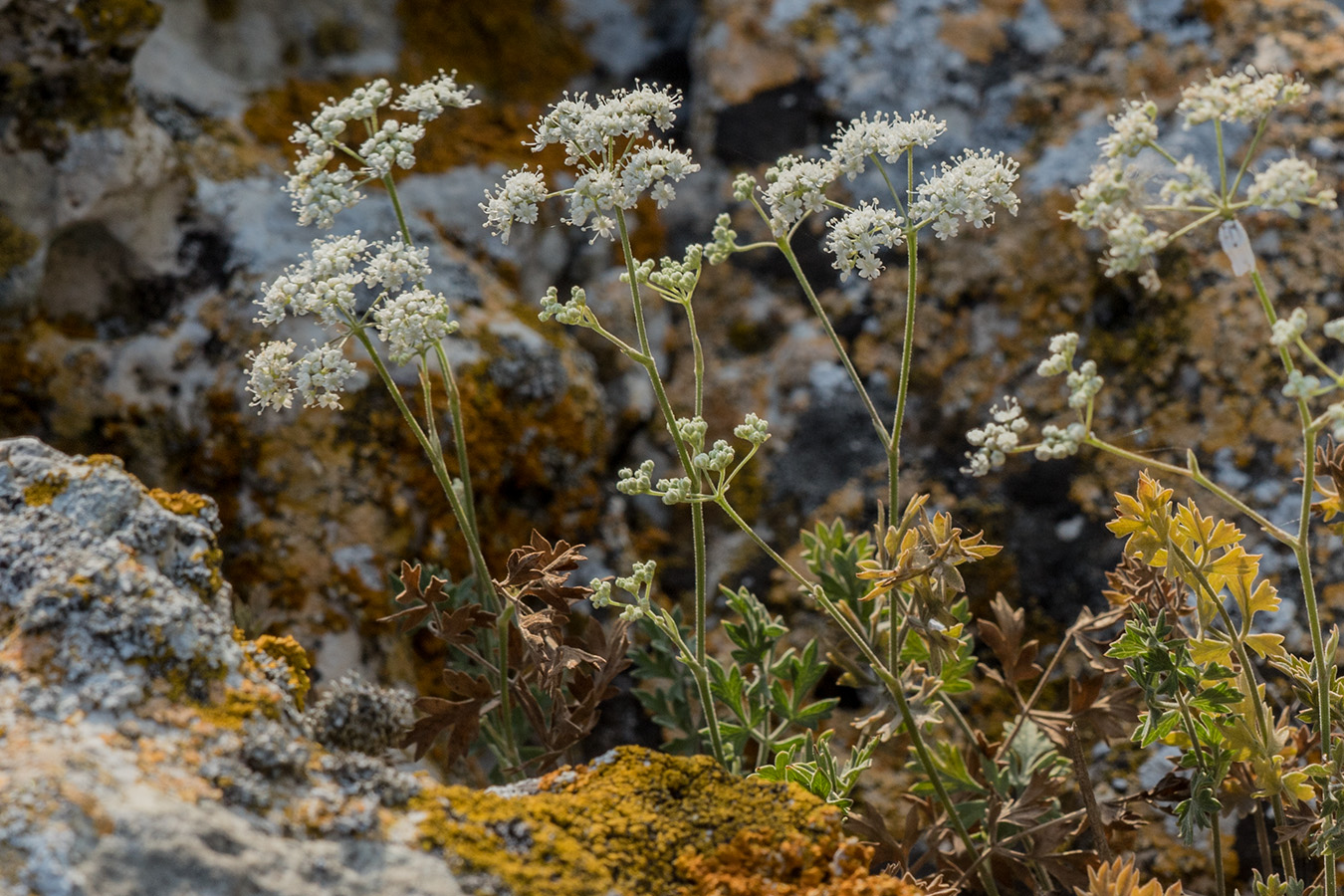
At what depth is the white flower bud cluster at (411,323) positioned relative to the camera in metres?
1.96

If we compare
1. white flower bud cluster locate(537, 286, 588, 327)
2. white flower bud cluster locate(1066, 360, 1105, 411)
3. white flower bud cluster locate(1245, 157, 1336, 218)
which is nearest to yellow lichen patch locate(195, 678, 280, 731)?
white flower bud cluster locate(537, 286, 588, 327)

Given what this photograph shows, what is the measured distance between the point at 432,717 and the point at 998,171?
1.66m

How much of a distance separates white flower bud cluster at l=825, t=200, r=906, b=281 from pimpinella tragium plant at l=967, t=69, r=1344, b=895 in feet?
1.11

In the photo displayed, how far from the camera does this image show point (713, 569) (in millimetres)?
3289

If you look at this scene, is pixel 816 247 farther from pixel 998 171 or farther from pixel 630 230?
pixel 998 171

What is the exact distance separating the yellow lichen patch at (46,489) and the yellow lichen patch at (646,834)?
33.1 inches

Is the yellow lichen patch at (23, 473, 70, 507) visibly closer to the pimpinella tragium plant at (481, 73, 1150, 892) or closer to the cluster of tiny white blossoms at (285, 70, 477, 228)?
the cluster of tiny white blossoms at (285, 70, 477, 228)

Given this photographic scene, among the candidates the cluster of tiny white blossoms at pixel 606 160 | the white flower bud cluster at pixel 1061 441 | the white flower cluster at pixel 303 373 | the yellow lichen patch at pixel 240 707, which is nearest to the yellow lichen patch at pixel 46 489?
the white flower cluster at pixel 303 373

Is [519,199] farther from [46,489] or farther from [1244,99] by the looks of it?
[1244,99]

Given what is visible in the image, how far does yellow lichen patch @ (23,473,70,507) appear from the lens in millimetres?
1814

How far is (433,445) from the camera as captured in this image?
2229mm

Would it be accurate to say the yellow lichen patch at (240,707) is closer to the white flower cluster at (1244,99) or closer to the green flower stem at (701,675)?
the green flower stem at (701,675)

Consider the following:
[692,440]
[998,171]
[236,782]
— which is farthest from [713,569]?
[236,782]

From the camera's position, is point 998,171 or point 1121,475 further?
point 1121,475
